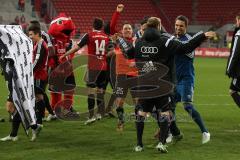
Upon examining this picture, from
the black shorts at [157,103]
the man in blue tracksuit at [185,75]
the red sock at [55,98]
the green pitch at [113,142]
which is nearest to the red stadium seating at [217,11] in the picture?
the green pitch at [113,142]

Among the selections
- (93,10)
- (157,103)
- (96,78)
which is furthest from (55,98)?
(93,10)

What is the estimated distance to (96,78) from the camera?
461 inches

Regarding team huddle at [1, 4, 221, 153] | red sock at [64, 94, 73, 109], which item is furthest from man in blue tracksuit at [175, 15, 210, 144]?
red sock at [64, 94, 73, 109]

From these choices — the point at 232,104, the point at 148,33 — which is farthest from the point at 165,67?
the point at 232,104

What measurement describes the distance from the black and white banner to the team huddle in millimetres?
99

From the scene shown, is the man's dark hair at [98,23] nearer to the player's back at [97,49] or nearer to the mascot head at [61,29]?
the player's back at [97,49]

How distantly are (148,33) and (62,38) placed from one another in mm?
4367

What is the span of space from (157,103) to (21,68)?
2086 millimetres

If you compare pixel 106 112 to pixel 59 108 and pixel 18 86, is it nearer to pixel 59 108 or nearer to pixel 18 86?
pixel 59 108

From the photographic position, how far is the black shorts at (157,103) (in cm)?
823

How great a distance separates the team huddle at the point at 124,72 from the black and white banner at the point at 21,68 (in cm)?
10

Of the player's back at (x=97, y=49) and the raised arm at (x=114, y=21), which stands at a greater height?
the raised arm at (x=114, y=21)

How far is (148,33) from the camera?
26.5 feet

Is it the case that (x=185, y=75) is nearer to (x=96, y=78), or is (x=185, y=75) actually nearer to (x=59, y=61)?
(x=96, y=78)
